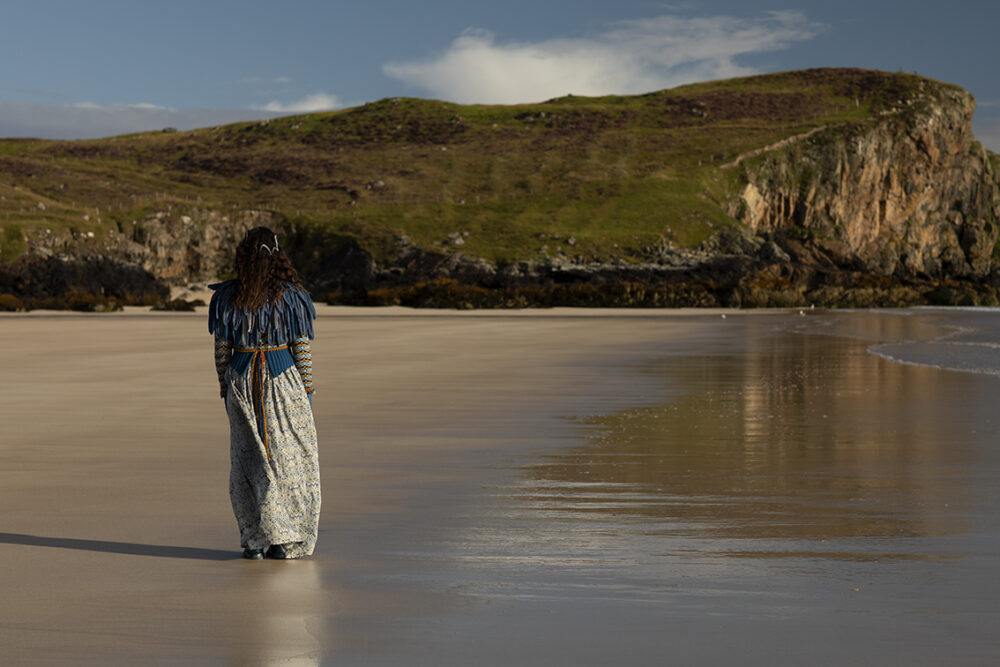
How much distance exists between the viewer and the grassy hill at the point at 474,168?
289 ft

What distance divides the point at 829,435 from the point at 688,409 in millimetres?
2697

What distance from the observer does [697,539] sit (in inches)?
285

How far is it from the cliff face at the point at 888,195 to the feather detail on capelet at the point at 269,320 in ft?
315

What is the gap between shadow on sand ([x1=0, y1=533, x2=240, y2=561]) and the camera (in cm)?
693

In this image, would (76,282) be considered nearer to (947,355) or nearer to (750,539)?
(947,355)

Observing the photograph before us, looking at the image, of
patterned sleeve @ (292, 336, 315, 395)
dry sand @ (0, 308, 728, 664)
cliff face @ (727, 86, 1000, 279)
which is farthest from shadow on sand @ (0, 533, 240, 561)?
cliff face @ (727, 86, 1000, 279)

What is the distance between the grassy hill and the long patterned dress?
6734cm

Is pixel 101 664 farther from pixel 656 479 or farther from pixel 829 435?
pixel 829 435

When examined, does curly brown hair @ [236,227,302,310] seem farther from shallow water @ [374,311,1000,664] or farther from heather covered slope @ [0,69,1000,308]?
heather covered slope @ [0,69,1000,308]

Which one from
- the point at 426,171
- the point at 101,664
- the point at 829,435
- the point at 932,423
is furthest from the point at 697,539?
the point at 426,171

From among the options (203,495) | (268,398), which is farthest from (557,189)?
(268,398)

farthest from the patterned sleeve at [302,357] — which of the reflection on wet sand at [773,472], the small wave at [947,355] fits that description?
the small wave at [947,355]

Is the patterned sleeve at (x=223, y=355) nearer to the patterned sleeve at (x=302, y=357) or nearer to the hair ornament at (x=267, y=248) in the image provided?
the patterned sleeve at (x=302, y=357)

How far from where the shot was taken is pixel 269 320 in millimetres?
7082
